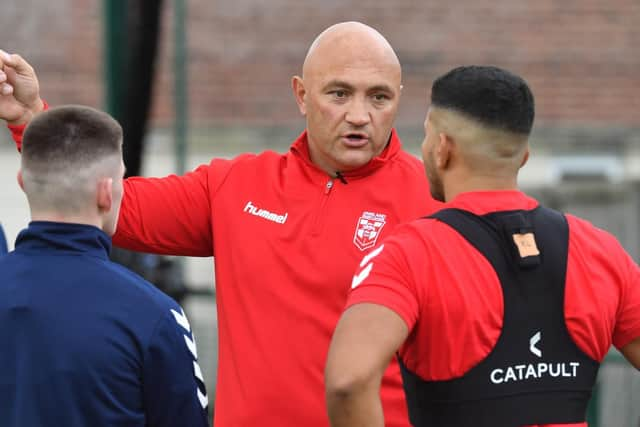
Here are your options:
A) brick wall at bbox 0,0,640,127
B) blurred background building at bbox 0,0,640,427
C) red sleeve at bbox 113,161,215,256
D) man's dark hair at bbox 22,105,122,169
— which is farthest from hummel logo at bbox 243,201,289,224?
brick wall at bbox 0,0,640,127

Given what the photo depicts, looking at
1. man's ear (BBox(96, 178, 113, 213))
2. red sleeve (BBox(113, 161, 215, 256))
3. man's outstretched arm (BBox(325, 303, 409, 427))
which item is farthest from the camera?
red sleeve (BBox(113, 161, 215, 256))

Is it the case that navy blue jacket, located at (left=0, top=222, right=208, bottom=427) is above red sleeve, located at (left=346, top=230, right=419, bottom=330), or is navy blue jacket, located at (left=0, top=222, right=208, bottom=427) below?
below

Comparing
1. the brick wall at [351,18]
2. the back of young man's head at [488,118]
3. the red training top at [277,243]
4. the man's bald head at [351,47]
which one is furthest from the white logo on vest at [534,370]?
the brick wall at [351,18]

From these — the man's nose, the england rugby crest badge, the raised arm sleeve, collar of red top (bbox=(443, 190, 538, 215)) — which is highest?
the man's nose

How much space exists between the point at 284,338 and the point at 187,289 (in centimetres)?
310

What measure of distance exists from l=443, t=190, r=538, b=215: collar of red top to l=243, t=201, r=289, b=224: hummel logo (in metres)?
0.73

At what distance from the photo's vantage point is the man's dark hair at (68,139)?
2.63 meters

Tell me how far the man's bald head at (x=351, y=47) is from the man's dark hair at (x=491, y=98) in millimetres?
608

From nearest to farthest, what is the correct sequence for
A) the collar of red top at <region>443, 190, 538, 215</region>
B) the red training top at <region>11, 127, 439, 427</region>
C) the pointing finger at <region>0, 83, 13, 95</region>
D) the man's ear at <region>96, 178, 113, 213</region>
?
Result: the man's ear at <region>96, 178, 113, 213</region>
the collar of red top at <region>443, 190, 538, 215</region>
the red training top at <region>11, 127, 439, 427</region>
the pointing finger at <region>0, 83, 13, 95</region>

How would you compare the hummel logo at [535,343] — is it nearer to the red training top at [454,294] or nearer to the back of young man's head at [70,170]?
the red training top at [454,294]

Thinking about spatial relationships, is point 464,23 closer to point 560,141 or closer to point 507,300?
point 560,141

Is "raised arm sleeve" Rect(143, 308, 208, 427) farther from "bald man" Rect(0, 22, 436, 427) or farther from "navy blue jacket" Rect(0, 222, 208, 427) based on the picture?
"bald man" Rect(0, 22, 436, 427)

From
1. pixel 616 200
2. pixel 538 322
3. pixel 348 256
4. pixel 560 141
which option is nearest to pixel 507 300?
pixel 538 322

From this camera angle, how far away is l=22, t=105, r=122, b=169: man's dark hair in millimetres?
2631
